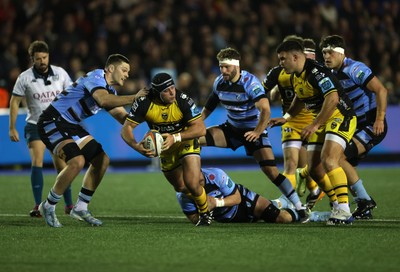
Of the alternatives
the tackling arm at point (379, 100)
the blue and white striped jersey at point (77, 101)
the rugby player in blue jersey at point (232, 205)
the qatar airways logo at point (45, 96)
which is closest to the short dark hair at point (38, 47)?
the qatar airways logo at point (45, 96)

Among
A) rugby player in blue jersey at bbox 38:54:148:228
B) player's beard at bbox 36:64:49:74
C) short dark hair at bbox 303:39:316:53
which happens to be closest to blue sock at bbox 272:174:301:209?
short dark hair at bbox 303:39:316:53

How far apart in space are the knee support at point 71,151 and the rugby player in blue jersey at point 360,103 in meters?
3.04

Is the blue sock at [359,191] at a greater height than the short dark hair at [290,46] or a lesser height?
lesser

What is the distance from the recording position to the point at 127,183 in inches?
582

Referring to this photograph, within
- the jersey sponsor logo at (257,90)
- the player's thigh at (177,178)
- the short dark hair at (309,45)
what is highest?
the short dark hair at (309,45)

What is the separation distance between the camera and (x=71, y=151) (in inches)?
365

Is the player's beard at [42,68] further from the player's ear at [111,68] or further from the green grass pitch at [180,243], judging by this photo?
the green grass pitch at [180,243]

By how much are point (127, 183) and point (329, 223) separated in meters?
6.22

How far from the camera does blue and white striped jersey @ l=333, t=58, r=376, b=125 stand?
32.0 feet

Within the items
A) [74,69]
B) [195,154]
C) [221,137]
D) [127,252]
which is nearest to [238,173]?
[74,69]

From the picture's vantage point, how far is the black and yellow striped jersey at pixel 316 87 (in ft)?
29.9

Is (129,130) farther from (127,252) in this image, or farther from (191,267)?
(191,267)

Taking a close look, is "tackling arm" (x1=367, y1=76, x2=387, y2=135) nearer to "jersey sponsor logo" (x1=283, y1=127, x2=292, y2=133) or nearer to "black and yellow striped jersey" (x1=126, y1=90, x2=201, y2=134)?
"jersey sponsor logo" (x1=283, y1=127, x2=292, y2=133)

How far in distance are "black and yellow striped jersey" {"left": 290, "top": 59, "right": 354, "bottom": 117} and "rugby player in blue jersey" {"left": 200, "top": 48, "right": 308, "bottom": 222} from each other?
1.57ft
